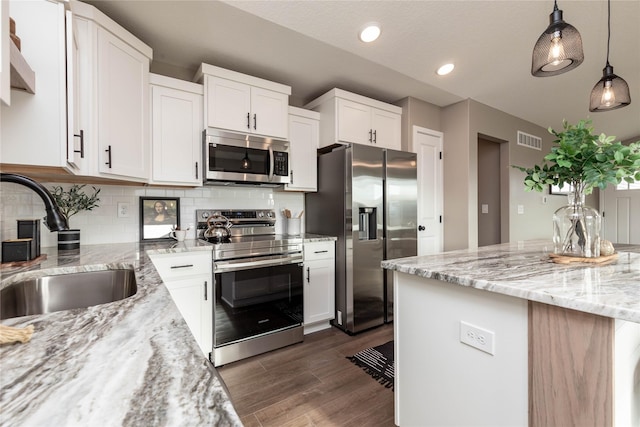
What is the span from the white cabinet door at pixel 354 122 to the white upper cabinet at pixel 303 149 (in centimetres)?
28

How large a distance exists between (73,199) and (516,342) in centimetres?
276

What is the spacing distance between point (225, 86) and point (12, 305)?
2.00 metres

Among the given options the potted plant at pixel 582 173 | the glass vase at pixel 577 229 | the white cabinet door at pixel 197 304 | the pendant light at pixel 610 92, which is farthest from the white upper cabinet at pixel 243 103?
the pendant light at pixel 610 92

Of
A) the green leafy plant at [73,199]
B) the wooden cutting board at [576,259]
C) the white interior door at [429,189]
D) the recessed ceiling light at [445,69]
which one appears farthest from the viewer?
the white interior door at [429,189]

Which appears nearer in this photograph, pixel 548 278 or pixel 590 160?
pixel 548 278

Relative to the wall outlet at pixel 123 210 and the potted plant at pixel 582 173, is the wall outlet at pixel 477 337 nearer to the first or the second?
the potted plant at pixel 582 173

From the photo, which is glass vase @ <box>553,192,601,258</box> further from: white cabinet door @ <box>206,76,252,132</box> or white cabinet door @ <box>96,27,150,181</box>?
white cabinet door @ <box>96,27,150,181</box>

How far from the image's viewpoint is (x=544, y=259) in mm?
1427

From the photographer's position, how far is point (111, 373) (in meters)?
0.48

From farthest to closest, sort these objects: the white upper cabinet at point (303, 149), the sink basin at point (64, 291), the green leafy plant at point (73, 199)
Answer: the white upper cabinet at point (303, 149)
the green leafy plant at point (73, 199)
the sink basin at point (64, 291)

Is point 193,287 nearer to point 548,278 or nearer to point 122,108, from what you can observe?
point 122,108

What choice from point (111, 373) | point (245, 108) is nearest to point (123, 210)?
point (245, 108)

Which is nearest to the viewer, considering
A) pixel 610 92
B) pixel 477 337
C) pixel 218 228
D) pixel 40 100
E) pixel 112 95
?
pixel 477 337

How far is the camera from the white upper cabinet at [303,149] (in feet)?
9.53
